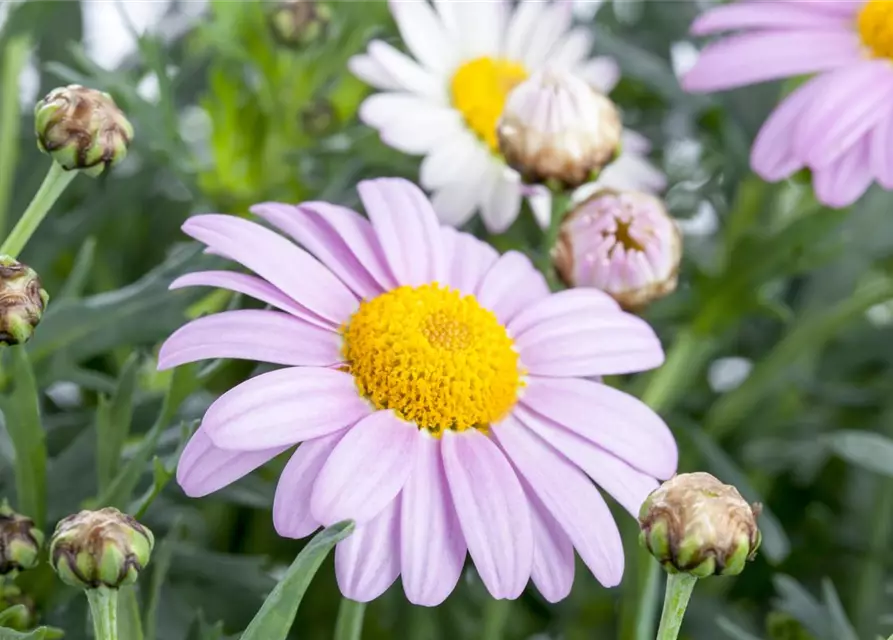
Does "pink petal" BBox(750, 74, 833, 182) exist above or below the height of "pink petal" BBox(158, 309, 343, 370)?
below

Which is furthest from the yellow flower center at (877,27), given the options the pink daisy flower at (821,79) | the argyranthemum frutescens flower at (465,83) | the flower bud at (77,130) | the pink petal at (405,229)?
the flower bud at (77,130)

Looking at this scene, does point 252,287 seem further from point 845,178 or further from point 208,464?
point 845,178

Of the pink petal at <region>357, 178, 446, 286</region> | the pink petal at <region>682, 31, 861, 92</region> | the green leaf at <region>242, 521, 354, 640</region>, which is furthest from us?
the pink petal at <region>682, 31, 861, 92</region>

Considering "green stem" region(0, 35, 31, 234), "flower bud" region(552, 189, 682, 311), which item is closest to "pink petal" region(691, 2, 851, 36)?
"flower bud" region(552, 189, 682, 311)

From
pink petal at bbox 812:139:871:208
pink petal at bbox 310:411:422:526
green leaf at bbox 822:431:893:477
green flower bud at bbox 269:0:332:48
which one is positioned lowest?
green leaf at bbox 822:431:893:477

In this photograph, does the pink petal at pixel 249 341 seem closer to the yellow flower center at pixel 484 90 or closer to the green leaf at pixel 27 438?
the green leaf at pixel 27 438

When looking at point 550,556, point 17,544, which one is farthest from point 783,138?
point 17,544

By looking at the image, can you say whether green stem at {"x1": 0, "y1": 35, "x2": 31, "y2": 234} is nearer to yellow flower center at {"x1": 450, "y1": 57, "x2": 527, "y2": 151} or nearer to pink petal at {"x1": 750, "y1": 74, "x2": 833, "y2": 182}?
yellow flower center at {"x1": 450, "y1": 57, "x2": 527, "y2": 151}
